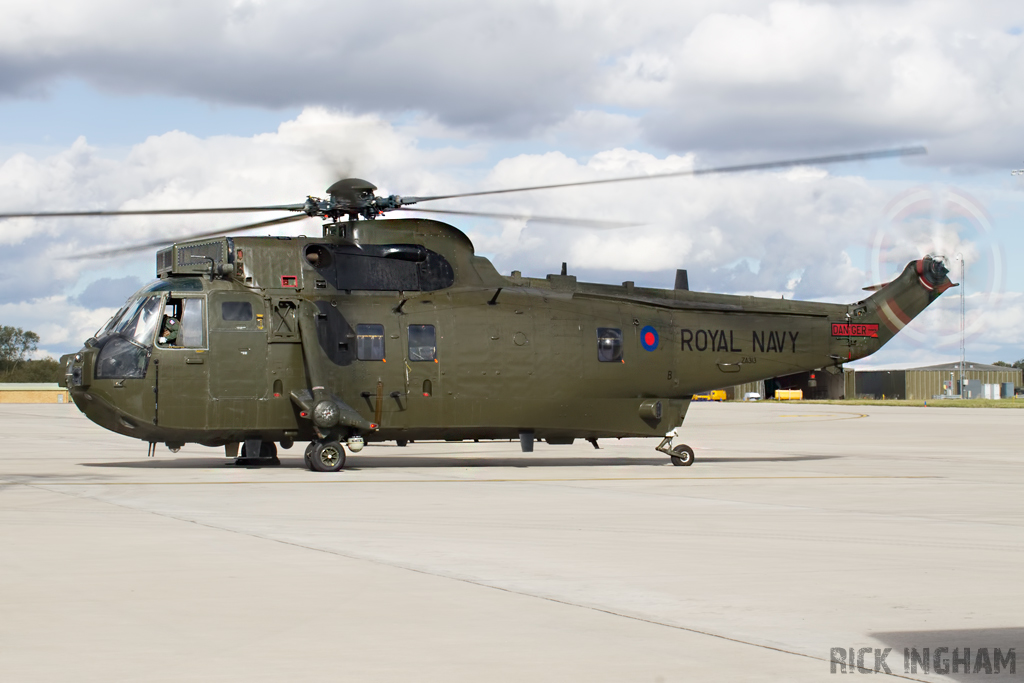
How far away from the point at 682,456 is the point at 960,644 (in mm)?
17835

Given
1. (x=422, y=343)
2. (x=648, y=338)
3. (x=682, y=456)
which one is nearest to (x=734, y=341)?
(x=648, y=338)

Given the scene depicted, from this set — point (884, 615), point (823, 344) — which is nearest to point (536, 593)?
point (884, 615)

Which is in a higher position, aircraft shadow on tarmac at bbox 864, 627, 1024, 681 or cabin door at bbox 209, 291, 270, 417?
cabin door at bbox 209, 291, 270, 417

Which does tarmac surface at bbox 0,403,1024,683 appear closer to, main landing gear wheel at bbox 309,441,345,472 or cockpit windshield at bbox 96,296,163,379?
main landing gear wheel at bbox 309,441,345,472

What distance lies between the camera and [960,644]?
709cm

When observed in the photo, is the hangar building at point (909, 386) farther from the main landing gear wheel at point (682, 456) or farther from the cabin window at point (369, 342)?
the cabin window at point (369, 342)

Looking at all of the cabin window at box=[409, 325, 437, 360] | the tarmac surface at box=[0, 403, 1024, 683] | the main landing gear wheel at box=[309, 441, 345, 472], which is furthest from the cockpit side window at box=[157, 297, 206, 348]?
the cabin window at box=[409, 325, 437, 360]

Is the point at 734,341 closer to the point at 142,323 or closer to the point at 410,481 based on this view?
the point at 410,481

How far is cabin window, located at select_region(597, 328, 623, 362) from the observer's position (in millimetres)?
24984

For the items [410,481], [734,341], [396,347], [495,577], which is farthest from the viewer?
[734,341]

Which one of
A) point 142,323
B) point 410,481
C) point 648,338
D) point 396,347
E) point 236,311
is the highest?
point 236,311

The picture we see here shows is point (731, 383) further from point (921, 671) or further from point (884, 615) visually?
point (921, 671)

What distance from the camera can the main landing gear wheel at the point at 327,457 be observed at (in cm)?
2183

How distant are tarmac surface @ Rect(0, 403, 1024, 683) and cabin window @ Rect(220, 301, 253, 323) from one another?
11.4ft
